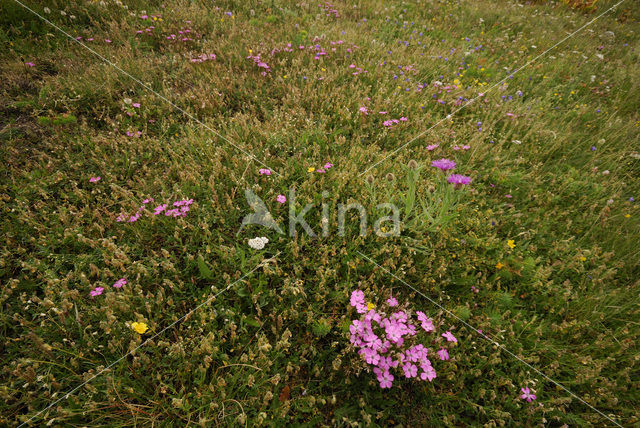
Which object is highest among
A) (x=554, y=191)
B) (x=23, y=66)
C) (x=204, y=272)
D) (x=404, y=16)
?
(x=404, y=16)

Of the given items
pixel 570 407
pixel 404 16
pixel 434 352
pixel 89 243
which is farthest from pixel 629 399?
pixel 404 16

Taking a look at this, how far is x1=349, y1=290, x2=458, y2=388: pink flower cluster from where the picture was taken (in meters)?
1.91

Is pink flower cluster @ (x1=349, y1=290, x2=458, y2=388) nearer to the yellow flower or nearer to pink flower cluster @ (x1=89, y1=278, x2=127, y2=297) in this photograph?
the yellow flower

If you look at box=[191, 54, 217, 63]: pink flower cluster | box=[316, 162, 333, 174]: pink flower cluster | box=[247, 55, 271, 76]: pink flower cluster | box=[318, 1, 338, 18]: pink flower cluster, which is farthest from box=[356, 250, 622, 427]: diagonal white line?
box=[318, 1, 338, 18]: pink flower cluster

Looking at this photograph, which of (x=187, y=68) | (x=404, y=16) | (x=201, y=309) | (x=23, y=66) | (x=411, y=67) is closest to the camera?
(x=201, y=309)

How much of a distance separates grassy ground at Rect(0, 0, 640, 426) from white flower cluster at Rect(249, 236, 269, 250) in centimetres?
10

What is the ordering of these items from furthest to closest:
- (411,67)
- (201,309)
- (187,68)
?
(411,67)
(187,68)
(201,309)

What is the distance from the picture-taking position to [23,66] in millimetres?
3971

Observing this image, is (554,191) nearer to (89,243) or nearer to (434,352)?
(434,352)

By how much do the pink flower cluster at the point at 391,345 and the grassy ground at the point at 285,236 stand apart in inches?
4.5

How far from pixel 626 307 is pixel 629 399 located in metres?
0.78

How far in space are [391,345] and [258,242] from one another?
4.37 ft

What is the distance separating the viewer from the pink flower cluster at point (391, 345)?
6.26 feet

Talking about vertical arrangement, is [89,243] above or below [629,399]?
above
